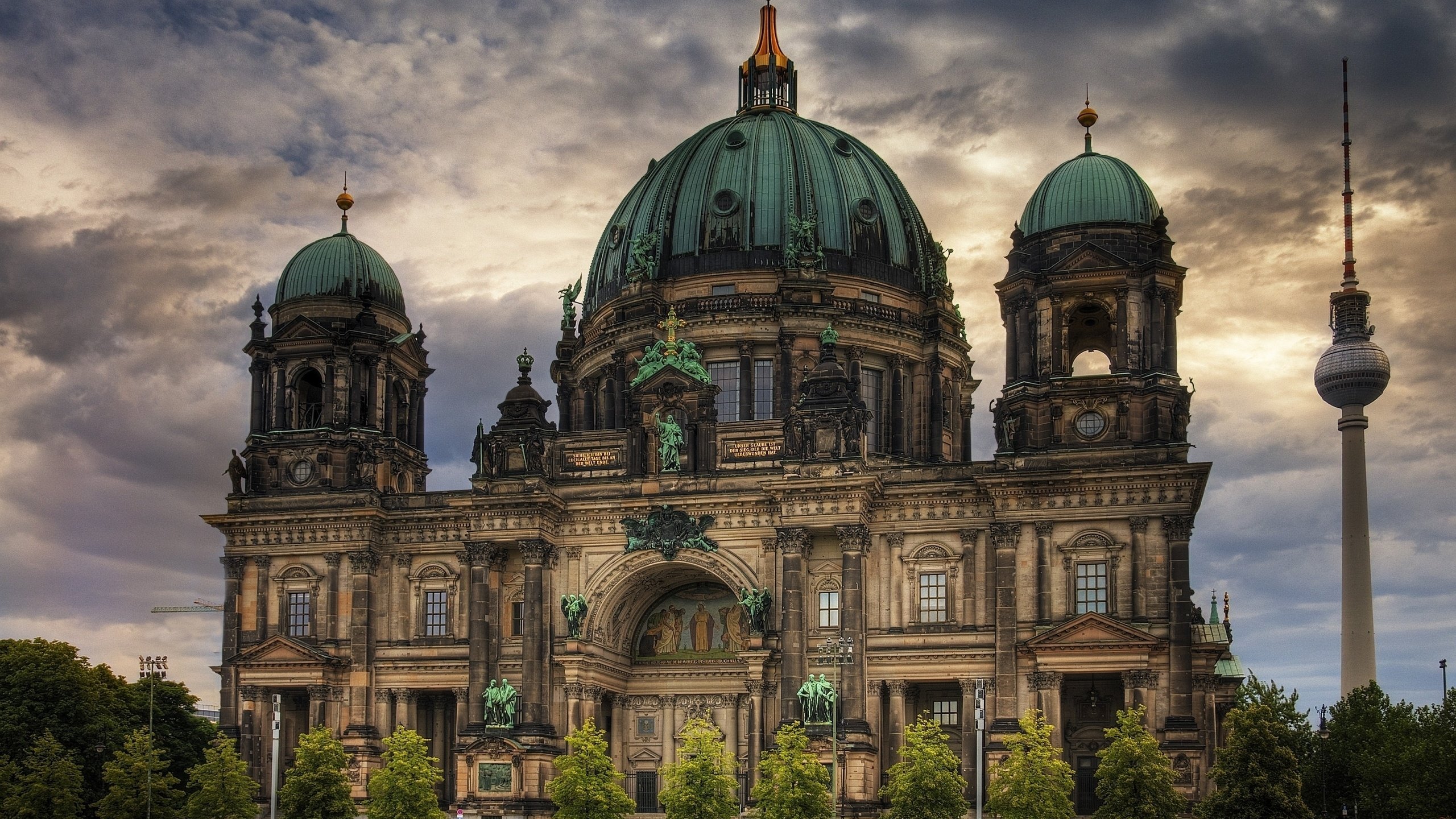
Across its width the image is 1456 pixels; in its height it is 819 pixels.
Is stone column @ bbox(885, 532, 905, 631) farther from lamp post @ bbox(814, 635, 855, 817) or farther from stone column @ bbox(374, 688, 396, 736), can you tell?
stone column @ bbox(374, 688, 396, 736)

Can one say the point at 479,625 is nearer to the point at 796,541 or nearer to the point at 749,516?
the point at 749,516

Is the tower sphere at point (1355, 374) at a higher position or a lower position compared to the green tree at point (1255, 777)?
higher

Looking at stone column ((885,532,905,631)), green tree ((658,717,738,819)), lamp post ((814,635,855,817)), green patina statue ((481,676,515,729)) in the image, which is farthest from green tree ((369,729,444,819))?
stone column ((885,532,905,631))

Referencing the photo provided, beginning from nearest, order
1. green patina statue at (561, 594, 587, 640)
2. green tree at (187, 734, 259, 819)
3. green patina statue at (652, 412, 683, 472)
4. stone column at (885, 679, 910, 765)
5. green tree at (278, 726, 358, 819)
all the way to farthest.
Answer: green tree at (278, 726, 358, 819) < green tree at (187, 734, 259, 819) < stone column at (885, 679, 910, 765) < green patina statue at (561, 594, 587, 640) < green patina statue at (652, 412, 683, 472)

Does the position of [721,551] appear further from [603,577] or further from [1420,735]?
[1420,735]

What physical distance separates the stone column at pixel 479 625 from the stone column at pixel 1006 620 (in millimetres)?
21893

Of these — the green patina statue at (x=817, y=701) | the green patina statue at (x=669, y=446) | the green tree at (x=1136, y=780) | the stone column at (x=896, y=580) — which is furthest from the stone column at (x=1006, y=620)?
the green patina statue at (x=669, y=446)

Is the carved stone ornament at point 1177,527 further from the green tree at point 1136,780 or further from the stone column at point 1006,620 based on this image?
the green tree at point 1136,780

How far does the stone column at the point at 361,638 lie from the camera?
3100 inches

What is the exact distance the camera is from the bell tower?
71.8 metres

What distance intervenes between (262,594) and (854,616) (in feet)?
92.3

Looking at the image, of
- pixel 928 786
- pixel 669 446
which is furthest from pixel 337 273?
pixel 928 786

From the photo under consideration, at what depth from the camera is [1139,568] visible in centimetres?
6988

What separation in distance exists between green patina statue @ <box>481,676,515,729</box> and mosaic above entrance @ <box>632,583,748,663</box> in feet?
27.4
